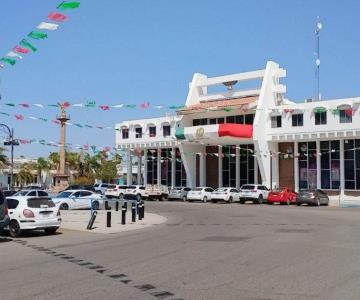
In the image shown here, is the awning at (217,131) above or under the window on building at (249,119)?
under

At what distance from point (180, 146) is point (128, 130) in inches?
429

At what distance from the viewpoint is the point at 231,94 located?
194 feet

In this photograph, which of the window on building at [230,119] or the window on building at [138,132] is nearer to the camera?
the window on building at [230,119]

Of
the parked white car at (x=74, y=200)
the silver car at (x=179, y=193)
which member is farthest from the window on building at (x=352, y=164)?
the parked white car at (x=74, y=200)

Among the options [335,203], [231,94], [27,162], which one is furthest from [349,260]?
[27,162]

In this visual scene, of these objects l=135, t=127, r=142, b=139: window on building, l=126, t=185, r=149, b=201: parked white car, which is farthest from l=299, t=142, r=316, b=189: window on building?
l=135, t=127, r=142, b=139: window on building

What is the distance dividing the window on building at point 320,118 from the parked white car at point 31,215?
35085 mm

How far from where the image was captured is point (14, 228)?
66.3 ft

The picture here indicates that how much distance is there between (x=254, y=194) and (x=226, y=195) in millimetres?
2539

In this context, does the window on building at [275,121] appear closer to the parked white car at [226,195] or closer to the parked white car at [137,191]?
the parked white car at [226,195]

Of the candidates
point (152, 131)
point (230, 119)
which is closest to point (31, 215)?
point (230, 119)

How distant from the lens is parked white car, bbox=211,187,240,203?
4988 cm

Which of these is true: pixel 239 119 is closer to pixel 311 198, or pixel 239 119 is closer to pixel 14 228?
pixel 311 198

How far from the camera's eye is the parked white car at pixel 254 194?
1923 inches
